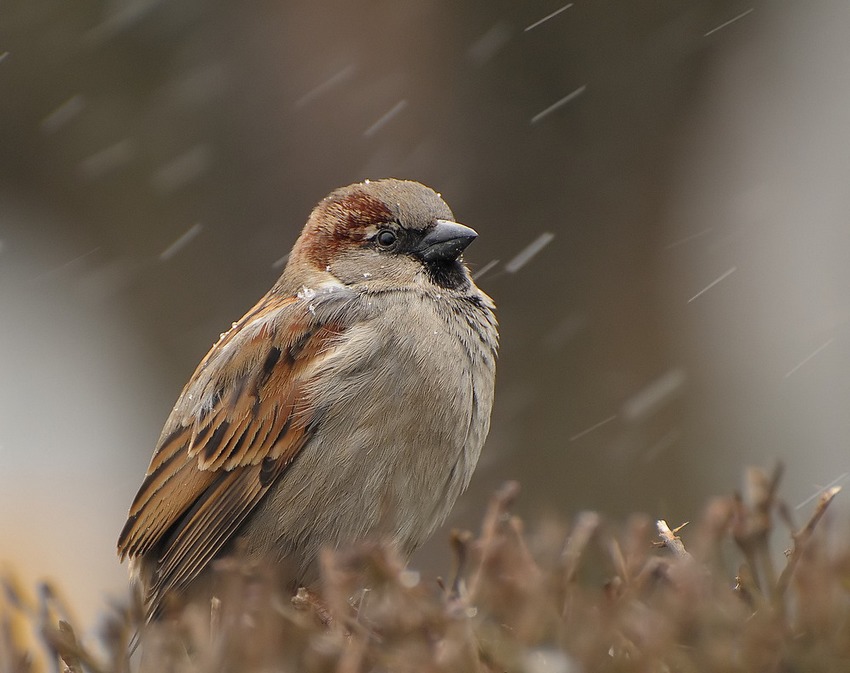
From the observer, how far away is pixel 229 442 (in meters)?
3.05

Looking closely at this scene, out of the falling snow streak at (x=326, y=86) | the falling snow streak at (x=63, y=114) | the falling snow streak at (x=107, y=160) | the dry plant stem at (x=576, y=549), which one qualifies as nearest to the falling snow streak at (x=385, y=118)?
the falling snow streak at (x=326, y=86)

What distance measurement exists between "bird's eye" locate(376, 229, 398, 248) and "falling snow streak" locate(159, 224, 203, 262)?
1906mm

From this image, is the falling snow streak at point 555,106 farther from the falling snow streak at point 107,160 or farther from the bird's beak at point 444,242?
the falling snow streak at point 107,160

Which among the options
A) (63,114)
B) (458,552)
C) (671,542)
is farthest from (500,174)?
(458,552)

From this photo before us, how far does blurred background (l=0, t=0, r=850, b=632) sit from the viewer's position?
465cm

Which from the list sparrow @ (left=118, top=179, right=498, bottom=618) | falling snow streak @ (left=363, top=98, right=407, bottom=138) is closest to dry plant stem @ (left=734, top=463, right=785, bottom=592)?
sparrow @ (left=118, top=179, right=498, bottom=618)

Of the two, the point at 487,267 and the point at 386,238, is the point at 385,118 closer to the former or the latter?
the point at 487,267

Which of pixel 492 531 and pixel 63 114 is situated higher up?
pixel 63 114

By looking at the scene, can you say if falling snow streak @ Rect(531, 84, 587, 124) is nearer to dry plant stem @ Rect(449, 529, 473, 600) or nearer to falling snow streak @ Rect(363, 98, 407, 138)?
falling snow streak @ Rect(363, 98, 407, 138)

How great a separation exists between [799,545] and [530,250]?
11.2ft

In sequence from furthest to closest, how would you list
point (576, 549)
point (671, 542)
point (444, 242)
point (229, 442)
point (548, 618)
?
point (444, 242) < point (229, 442) < point (671, 542) < point (576, 549) < point (548, 618)

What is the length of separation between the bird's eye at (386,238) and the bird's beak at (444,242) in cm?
8

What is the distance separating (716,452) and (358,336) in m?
2.40

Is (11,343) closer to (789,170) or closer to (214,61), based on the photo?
(214,61)
